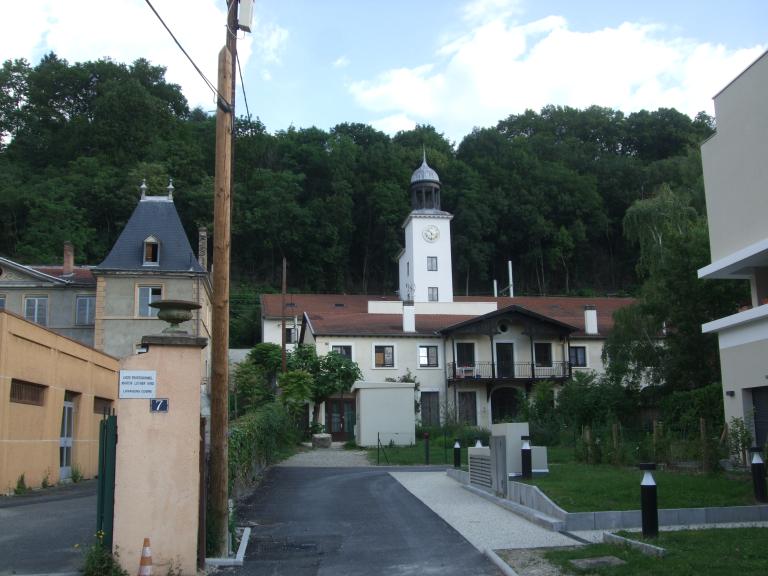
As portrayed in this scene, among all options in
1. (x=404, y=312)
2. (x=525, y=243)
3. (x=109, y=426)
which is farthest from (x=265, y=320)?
(x=109, y=426)

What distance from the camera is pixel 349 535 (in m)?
12.0

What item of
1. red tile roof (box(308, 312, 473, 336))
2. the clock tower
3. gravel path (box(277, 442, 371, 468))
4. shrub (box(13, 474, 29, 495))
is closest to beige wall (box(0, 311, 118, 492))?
shrub (box(13, 474, 29, 495))

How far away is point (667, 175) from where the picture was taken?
71.3 m

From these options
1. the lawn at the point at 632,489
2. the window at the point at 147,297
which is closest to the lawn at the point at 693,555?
the lawn at the point at 632,489

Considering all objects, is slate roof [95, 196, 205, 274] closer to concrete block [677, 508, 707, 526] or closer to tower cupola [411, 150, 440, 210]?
tower cupola [411, 150, 440, 210]

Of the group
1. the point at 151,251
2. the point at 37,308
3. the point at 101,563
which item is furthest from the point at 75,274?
the point at 101,563

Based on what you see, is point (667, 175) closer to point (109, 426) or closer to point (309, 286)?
point (309, 286)

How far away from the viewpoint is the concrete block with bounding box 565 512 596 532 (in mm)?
11617

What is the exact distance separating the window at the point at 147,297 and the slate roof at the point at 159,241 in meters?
0.93

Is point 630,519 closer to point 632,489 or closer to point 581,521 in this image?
point 581,521

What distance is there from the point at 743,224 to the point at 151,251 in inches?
1139

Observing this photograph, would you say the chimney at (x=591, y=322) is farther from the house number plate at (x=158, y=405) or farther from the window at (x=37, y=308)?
the house number plate at (x=158, y=405)

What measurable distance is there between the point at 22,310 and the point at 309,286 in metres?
35.9

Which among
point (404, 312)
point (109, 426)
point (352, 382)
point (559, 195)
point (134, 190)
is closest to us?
point (109, 426)
